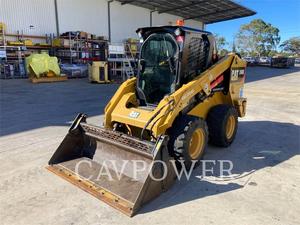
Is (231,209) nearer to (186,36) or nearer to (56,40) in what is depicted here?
(186,36)

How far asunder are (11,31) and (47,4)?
123 inches

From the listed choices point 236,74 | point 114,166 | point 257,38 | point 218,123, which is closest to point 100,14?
point 236,74

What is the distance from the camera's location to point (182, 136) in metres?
3.61

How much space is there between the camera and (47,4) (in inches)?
714

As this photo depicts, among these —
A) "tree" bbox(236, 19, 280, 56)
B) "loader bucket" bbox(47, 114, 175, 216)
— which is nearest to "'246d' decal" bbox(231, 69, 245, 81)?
"loader bucket" bbox(47, 114, 175, 216)

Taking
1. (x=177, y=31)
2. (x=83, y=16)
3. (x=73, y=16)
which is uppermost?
(x=83, y=16)

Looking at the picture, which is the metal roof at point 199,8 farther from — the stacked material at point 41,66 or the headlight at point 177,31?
the headlight at point 177,31

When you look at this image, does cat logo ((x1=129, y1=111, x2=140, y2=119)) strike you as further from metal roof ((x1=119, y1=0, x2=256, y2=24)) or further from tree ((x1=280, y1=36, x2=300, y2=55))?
tree ((x1=280, y1=36, x2=300, y2=55))

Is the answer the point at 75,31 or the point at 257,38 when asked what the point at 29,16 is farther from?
the point at 257,38

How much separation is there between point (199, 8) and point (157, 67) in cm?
2488

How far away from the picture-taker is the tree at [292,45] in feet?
282

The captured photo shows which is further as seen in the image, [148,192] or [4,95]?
[4,95]

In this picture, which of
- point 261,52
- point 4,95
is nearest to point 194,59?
point 4,95

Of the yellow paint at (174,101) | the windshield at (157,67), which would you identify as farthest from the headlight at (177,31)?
the yellow paint at (174,101)
